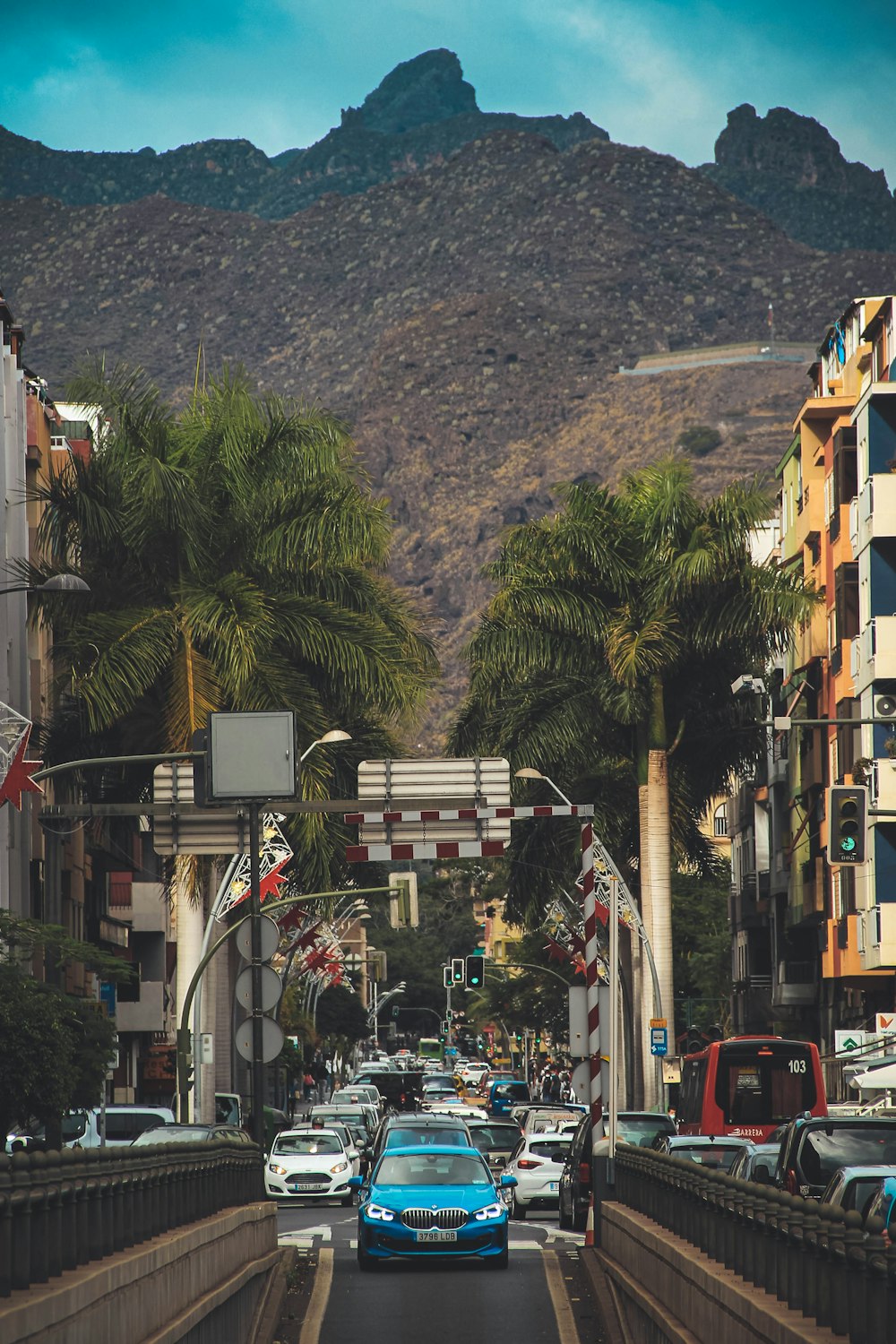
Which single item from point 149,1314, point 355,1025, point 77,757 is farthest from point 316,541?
point 355,1025

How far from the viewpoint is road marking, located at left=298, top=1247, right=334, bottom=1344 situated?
18625 millimetres

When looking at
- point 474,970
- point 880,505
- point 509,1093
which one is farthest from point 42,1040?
point 509,1093

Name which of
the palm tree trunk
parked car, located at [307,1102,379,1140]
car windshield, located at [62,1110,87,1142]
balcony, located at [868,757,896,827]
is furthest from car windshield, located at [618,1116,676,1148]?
parked car, located at [307,1102,379,1140]

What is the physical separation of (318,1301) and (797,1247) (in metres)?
11.9

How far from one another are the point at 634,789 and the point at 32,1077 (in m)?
22.7

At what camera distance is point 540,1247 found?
2811 cm

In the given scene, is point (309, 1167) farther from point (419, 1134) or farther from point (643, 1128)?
point (419, 1134)

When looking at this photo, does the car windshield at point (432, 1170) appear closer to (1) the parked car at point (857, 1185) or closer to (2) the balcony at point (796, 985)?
(1) the parked car at point (857, 1185)

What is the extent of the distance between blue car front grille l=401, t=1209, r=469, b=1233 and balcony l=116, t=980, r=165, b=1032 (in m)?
44.0

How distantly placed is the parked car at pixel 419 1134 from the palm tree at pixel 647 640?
1561 centimetres

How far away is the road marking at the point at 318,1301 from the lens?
61.1 feet

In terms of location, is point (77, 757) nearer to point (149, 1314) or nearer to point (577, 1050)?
point (577, 1050)

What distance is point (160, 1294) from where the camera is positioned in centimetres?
1248

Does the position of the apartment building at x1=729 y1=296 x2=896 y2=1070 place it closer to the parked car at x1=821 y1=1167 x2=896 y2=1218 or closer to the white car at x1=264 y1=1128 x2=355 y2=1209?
the white car at x1=264 y1=1128 x2=355 y2=1209
